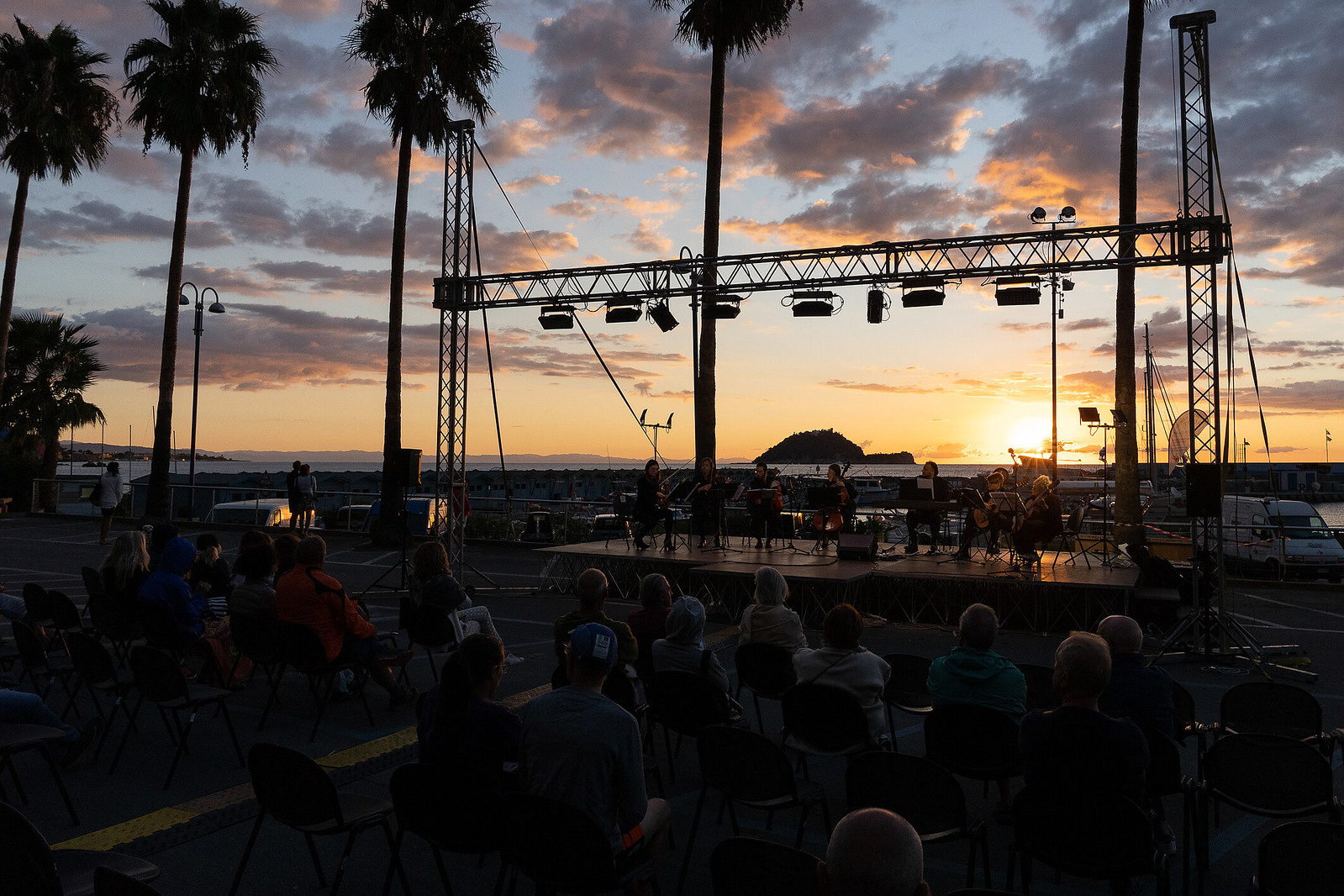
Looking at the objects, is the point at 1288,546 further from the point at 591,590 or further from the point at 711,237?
the point at 591,590

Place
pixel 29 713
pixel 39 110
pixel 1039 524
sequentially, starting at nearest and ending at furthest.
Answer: pixel 29 713 < pixel 1039 524 < pixel 39 110

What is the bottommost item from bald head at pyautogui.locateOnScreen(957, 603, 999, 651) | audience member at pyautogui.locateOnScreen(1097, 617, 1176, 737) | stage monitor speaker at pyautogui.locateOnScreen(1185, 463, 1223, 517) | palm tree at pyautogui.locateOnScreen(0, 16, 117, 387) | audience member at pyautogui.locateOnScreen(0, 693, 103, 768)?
audience member at pyautogui.locateOnScreen(0, 693, 103, 768)

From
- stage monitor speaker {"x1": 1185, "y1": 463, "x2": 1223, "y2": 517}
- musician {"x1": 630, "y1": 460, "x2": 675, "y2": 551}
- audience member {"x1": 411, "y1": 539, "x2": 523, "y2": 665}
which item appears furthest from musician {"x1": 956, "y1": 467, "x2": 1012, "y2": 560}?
audience member {"x1": 411, "y1": 539, "x2": 523, "y2": 665}

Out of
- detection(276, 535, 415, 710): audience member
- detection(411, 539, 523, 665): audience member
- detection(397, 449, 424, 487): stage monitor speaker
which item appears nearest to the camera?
detection(276, 535, 415, 710): audience member

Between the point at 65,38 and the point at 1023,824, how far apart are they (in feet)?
100

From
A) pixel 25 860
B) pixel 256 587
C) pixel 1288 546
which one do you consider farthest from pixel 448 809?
pixel 1288 546

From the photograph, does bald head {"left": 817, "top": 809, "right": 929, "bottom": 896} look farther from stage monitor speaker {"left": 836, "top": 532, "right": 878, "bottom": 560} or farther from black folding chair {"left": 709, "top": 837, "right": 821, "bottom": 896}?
stage monitor speaker {"left": 836, "top": 532, "right": 878, "bottom": 560}

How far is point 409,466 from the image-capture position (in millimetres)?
12078

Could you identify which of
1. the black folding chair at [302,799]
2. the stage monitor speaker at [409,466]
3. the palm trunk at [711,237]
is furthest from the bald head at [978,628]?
the palm trunk at [711,237]

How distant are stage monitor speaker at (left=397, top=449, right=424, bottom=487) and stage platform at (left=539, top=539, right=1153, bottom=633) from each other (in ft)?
7.09

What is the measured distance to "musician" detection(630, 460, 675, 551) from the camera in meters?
13.5

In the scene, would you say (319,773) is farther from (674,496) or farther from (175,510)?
(175,510)

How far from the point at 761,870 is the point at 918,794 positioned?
1.26 metres

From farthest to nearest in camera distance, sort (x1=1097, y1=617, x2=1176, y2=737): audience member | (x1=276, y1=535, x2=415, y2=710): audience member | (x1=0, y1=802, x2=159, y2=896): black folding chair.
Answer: (x1=276, y1=535, x2=415, y2=710): audience member < (x1=1097, y1=617, x2=1176, y2=737): audience member < (x1=0, y1=802, x2=159, y2=896): black folding chair
